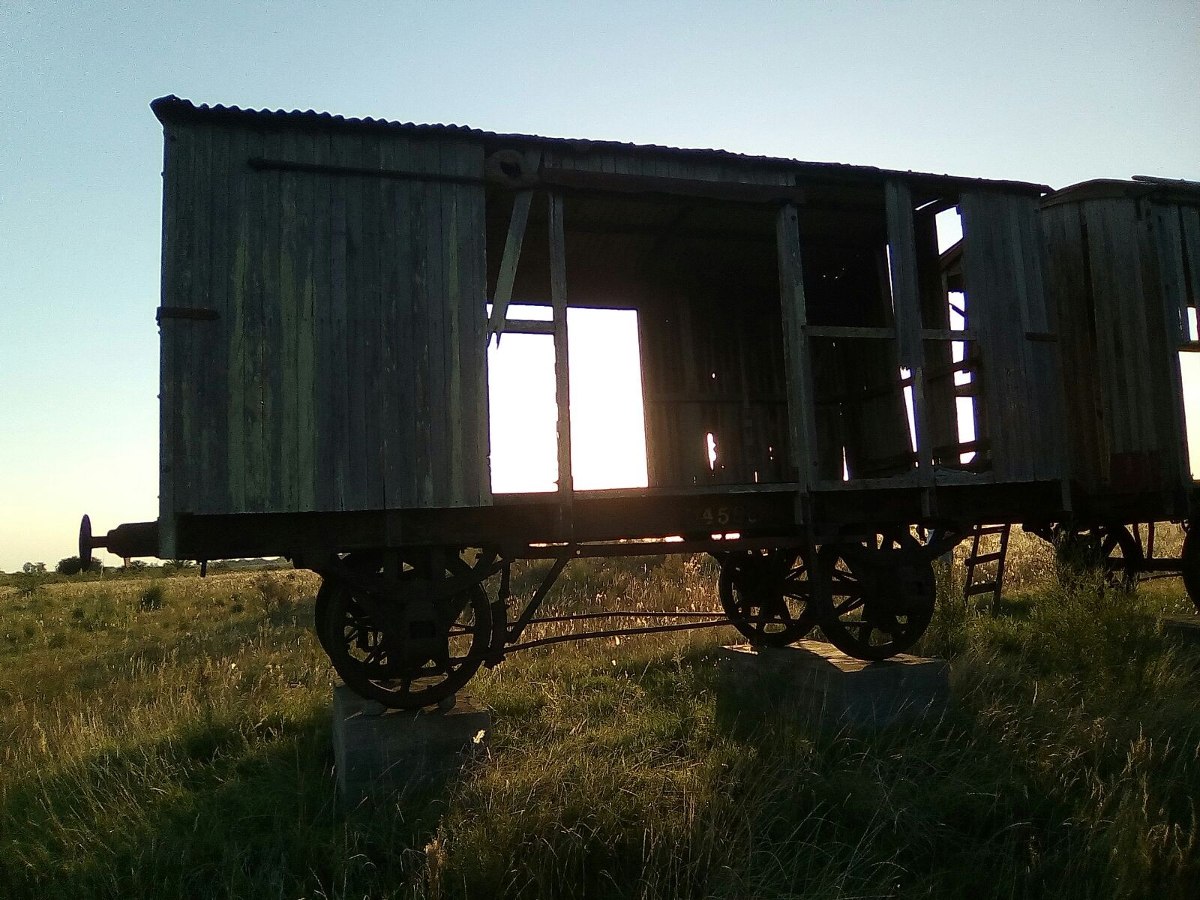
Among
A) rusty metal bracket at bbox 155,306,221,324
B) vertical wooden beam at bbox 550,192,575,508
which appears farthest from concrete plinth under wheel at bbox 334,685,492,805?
rusty metal bracket at bbox 155,306,221,324

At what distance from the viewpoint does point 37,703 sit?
9602mm

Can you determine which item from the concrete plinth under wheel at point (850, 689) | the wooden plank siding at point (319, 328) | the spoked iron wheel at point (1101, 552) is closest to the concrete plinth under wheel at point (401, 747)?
the wooden plank siding at point (319, 328)

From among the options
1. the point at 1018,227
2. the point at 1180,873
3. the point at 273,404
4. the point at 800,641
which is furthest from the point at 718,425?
the point at 1180,873

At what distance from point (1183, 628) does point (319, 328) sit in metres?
9.73

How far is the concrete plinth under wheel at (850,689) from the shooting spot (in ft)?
22.4

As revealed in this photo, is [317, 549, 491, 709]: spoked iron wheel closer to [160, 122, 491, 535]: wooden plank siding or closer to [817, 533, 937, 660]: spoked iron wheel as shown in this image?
[160, 122, 491, 535]: wooden plank siding

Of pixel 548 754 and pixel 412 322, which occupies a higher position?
pixel 412 322

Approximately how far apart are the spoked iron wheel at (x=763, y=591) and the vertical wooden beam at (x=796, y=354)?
1320mm

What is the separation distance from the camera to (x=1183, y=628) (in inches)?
363

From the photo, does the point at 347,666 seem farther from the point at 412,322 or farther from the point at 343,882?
the point at 412,322

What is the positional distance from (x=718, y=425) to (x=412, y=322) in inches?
214

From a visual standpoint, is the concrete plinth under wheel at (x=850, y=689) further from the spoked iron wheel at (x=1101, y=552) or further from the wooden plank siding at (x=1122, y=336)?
the spoked iron wheel at (x=1101, y=552)

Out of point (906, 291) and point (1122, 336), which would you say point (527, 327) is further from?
point (1122, 336)

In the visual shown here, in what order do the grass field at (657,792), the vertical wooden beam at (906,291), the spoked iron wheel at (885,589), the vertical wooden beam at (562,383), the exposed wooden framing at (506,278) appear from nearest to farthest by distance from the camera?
1. the grass field at (657,792)
2. the exposed wooden framing at (506,278)
3. the vertical wooden beam at (562,383)
4. the spoked iron wheel at (885,589)
5. the vertical wooden beam at (906,291)
